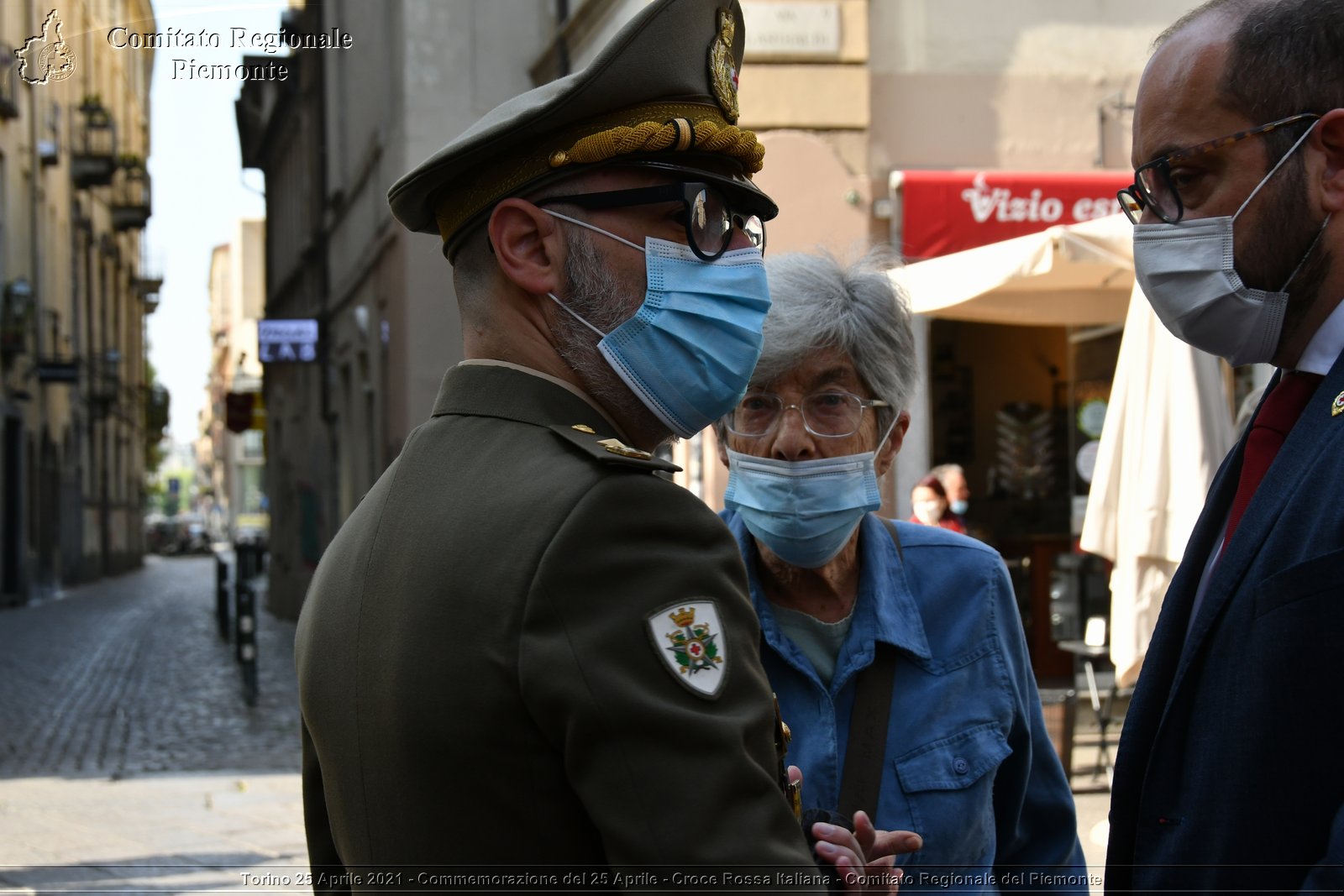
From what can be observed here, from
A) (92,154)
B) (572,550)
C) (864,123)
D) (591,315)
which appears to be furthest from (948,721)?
(92,154)

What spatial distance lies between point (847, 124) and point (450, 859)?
362 inches

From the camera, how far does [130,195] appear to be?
2619cm

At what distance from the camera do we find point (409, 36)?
13125 mm

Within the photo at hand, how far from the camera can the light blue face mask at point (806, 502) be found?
2.55 meters

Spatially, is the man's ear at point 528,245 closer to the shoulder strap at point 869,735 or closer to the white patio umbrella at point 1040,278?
the shoulder strap at point 869,735

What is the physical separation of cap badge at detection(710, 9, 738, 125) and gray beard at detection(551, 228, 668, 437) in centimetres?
31

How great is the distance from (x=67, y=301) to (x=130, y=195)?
3.20 metres

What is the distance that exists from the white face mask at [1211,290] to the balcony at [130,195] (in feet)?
73.0

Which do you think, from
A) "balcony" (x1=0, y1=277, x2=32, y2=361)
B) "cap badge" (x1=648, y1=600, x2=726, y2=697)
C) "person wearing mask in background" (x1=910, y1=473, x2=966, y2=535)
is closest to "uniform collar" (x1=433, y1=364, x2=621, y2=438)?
"cap badge" (x1=648, y1=600, x2=726, y2=697)

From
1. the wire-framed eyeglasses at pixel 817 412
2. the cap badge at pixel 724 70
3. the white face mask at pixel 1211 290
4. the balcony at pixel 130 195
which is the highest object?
the balcony at pixel 130 195

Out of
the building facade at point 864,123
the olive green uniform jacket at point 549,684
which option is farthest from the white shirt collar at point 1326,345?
the building facade at point 864,123

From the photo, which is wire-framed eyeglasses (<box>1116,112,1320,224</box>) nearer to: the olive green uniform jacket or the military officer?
the military officer

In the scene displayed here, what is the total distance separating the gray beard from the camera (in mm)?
1734

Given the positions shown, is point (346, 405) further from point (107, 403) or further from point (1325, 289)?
point (107, 403)
